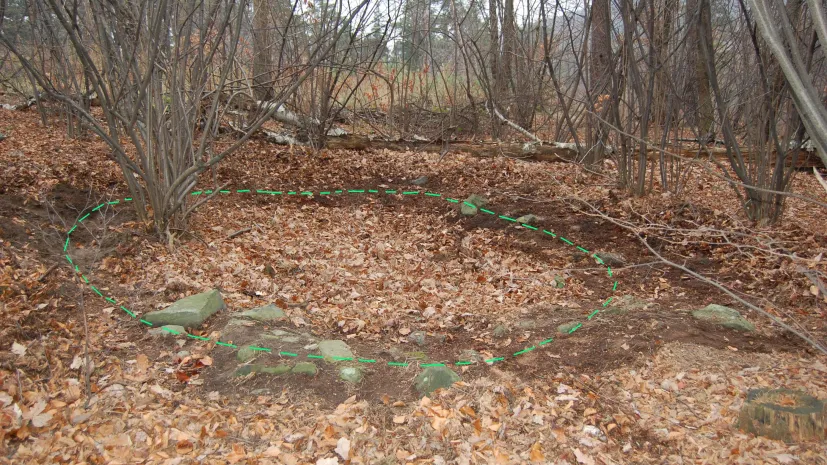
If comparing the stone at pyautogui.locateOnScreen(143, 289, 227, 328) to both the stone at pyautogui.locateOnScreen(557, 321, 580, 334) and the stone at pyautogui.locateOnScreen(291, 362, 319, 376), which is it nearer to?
the stone at pyautogui.locateOnScreen(291, 362, 319, 376)

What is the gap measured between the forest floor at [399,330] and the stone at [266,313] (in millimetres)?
117

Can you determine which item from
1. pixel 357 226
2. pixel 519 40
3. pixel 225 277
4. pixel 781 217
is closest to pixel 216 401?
pixel 225 277

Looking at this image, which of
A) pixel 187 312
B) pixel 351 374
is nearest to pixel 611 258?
pixel 351 374

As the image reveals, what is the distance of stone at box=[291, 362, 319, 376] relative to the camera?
3.16m

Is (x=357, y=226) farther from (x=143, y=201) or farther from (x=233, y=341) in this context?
(x=233, y=341)

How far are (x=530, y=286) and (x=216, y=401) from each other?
263 cm

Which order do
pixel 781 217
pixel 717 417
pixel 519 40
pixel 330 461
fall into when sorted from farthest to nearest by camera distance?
pixel 519 40 < pixel 781 217 < pixel 717 417 < pixel 330 461

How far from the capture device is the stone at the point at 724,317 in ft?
11.7

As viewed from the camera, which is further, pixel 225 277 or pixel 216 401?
pixel 225 277

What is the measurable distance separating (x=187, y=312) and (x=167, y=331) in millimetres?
182

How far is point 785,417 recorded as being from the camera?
2.57 metres

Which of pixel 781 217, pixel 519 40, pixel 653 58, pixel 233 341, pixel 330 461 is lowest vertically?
pixel 330 461

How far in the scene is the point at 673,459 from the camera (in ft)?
8.39

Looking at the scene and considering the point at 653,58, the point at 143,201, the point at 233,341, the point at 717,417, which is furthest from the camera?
the point at 653,58
